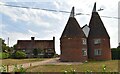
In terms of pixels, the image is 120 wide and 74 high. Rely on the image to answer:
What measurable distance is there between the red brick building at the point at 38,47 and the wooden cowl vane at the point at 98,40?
3016cm

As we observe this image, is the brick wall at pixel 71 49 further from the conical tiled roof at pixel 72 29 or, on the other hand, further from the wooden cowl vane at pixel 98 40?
the wooden cowl vane at pixel 98 40

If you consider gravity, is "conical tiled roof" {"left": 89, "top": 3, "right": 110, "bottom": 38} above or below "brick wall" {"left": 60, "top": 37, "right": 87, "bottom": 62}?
above

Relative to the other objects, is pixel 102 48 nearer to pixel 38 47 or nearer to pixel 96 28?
pixel 96 28

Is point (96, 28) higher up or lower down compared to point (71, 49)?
higher up

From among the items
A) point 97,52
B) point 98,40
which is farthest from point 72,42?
point 97,52

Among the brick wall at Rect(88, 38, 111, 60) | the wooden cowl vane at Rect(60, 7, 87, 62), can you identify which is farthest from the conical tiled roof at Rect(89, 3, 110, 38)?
the wooden cowl vane at Rect(60, 7, 87, 62)

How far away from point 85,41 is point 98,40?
3160 mm

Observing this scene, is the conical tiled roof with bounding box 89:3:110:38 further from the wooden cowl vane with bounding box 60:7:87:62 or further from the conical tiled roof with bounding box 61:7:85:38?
the conical tiled roof with bounding box 61:7:85:38

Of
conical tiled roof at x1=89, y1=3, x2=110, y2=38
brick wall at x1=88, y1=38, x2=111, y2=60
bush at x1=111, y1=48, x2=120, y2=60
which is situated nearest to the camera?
conical tiled roof at x1=89, y1=3, x2=110, y2=38

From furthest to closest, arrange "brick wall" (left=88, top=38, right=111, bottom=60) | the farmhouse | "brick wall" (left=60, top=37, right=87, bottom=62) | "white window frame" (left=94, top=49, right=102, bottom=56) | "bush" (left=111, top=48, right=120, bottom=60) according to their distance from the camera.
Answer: "bush" (left=111, top=48, right=120, bottom=60) < "white window frame" (left=94, top=49, right=102, bottom=56) < "brick wall" (left=88, top=38, right=111, bottom=60) < the farmhouse < "brick wall" (left=60, top=37, right=87, bottom=62)

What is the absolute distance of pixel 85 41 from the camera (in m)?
52.0

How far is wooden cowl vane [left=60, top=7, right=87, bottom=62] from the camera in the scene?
5019 centimetres

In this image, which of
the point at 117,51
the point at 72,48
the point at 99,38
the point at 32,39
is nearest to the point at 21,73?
the point at 72,48

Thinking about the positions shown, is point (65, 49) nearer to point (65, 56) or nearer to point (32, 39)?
point (65, 56)
